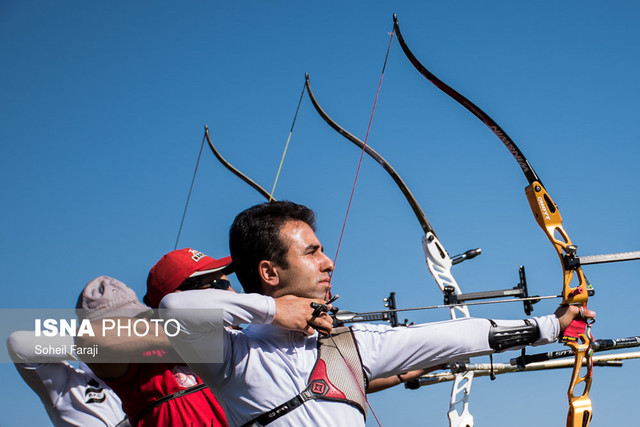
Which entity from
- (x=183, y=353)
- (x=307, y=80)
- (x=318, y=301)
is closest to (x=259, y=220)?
(x=318, y=301)

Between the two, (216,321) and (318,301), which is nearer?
(216,321)

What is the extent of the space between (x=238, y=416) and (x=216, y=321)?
22cm

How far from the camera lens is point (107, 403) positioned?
283cm

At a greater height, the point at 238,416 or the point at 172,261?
the point at 172,261

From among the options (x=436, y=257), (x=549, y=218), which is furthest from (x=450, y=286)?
(x=549, y=218)

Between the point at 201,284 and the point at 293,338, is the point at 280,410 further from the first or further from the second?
the point at 201,284

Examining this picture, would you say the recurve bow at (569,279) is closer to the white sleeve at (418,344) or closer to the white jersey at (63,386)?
the white sleeve at (418,344)

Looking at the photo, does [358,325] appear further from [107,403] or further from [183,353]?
[107,403]

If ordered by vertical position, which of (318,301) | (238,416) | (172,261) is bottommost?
(238,416)

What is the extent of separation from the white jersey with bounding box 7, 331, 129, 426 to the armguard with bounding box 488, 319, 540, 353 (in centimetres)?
162

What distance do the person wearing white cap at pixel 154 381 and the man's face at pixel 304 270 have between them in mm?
523

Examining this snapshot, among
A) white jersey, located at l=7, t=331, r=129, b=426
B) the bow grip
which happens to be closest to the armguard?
the bow grip

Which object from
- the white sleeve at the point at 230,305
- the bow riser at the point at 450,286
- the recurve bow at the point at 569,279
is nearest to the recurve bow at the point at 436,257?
the bow riser at the point at 450,286

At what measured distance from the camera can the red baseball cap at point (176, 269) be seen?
2213 mm
